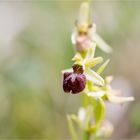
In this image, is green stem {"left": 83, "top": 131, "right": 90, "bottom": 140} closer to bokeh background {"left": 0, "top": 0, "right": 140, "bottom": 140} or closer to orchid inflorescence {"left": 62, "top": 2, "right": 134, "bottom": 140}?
orchid inflorescence {"left": 62, "top": 2, "right": 134, "bottom": 140}

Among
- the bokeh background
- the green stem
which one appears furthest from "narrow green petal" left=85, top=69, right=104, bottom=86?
the bokeh background

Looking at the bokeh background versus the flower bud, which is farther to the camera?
the bokeh background

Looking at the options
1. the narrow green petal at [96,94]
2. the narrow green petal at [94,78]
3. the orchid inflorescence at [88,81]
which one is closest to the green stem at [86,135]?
the orchid inflorescence at [88,81]

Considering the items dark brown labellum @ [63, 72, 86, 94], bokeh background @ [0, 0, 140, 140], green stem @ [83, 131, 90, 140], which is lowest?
green stem @ [83, 131, 90, 140]

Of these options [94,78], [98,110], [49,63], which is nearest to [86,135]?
[98,110]

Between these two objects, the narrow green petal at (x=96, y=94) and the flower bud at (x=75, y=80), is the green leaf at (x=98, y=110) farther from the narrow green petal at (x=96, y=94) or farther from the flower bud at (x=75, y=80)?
the flower bud at (x=75, y=80)

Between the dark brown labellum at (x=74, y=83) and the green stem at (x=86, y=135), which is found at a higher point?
the dark brown labellum at (x=74, y=83)

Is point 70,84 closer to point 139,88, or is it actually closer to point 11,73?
point 11,73
